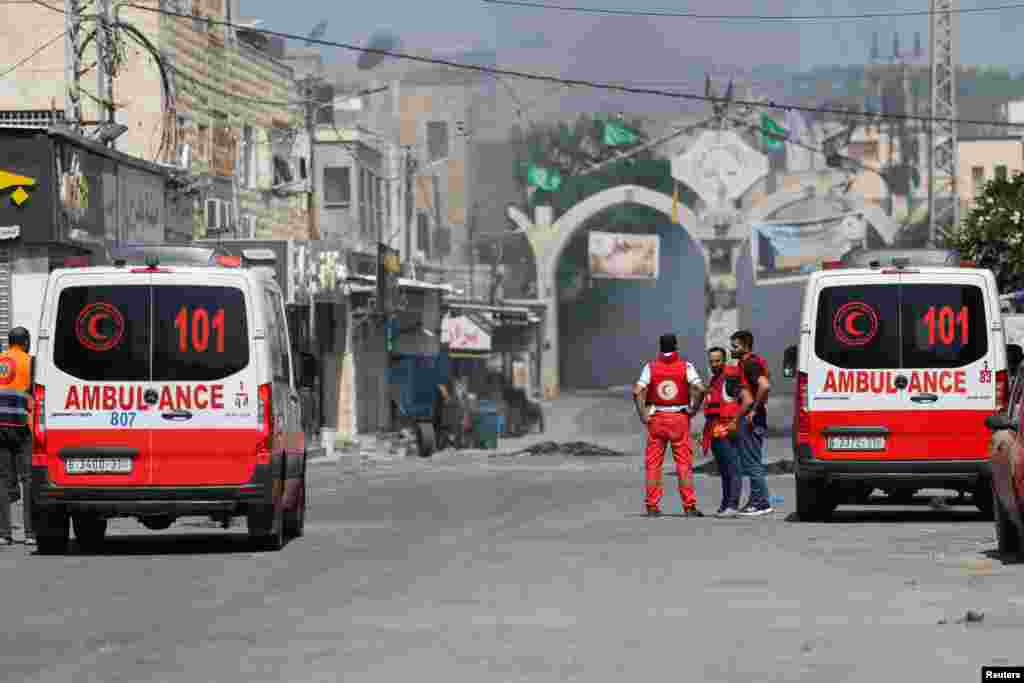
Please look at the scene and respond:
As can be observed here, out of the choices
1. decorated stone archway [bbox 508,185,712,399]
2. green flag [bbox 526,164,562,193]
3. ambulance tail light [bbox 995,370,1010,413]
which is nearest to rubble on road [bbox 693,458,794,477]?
ambulance tail light [bbox 995,370,1010,413]

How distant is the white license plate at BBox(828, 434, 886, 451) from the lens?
73.1 feet

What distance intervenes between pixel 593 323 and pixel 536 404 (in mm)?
41117

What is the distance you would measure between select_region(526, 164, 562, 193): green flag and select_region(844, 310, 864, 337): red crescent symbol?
85.9 metres

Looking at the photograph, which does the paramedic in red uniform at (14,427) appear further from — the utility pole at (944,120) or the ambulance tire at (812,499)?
the utility pole at (944,120)

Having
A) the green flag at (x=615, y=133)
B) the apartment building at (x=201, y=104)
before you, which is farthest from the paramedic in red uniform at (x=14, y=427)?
the green flag at (x=615, y=133)

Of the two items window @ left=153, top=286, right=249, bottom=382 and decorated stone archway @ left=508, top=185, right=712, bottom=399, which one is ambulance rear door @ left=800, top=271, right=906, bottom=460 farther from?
decorated stone archway @ left=508, top=185, right=712, bottom=399

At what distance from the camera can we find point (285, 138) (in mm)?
58000

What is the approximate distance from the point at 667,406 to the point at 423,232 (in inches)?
2870

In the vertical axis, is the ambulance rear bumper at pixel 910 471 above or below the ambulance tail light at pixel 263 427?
below

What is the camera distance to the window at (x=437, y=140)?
384ft

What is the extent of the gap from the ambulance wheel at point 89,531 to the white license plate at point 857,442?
6.86 meters

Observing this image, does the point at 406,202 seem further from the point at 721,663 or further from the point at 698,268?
the point at 721,663

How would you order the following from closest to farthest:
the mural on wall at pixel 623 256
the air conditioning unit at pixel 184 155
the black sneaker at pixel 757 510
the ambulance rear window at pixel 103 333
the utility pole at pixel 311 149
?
the ambulance rear window at pixel 103 333
the black sneaker at pixel 757 510
the air conditioning unit at pixel 184 155
the utility pole at pixel 311 149
the mural on wall at pixel 623 256

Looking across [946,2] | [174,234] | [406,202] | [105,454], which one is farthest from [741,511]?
[406,202]
